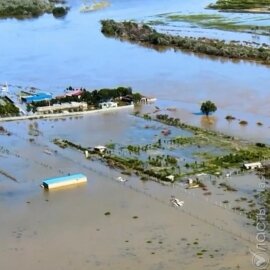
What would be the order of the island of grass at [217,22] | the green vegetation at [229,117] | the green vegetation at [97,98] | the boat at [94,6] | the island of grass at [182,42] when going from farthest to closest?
the boat at [94,6]
the island of grass at [217,22]
the island of grass at [182,42]
the green vegetation at [97,98]
the green vegetation at [229,117]

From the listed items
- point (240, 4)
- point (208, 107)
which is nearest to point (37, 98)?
point (208, 107)

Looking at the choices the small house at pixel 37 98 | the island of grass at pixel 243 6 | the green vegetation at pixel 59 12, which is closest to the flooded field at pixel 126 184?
the small house at pixel 37 98

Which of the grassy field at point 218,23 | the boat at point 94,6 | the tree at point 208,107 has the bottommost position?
the tree at point 208,107

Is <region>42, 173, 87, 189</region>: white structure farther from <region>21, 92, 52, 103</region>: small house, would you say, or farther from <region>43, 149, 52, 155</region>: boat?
<region>21, 92, 52, 103</region>: small house

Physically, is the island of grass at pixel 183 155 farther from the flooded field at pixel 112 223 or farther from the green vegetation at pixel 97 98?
the green vegetation at pixel 97 98

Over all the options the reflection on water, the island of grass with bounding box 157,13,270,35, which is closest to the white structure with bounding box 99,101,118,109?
the reflection on water

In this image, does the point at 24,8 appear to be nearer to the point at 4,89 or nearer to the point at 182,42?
the point at 182,42

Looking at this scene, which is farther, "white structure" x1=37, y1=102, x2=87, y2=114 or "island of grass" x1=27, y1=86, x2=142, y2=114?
"island of grass" x1=27, y1=86, x2=142, y2=114
